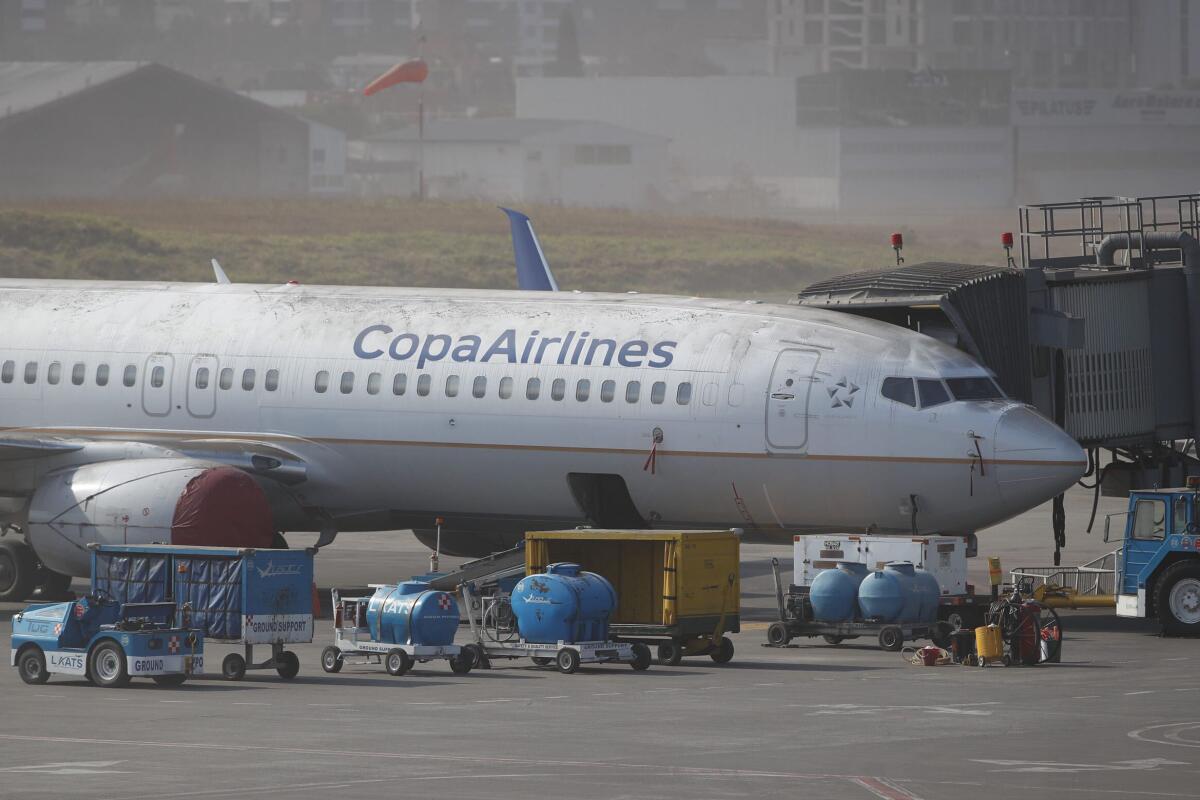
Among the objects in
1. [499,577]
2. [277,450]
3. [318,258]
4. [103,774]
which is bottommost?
[103,774]

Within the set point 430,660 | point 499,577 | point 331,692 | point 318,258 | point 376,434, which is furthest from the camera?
point 318,258

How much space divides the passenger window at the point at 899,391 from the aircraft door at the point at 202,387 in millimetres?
11350

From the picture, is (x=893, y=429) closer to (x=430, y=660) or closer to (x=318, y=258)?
(x=430, y=660)

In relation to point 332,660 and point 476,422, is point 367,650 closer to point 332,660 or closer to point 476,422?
point 332,660

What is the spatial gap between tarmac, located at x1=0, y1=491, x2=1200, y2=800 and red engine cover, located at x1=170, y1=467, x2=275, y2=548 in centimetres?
357

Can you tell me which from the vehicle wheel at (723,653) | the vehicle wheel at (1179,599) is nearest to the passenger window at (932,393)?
the vehicle wheel at (1179,599)

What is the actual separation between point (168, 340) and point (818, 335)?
37.0 ft

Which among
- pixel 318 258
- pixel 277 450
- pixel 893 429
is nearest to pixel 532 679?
pixel 893 429

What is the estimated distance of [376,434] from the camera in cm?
3472

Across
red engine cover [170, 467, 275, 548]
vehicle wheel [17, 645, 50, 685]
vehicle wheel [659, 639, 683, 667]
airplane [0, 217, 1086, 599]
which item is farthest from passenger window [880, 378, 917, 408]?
vehicle wheel [17, 645, 50, 685]

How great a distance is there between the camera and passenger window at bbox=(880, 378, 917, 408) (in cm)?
3145

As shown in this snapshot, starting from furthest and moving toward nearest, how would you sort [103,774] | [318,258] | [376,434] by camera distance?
[318,258], [376,434], [103,774]

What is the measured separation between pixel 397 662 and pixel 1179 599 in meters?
11.6

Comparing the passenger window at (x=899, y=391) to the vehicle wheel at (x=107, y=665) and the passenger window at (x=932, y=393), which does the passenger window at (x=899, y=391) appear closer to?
the passenger window at (x=932, y=393)
